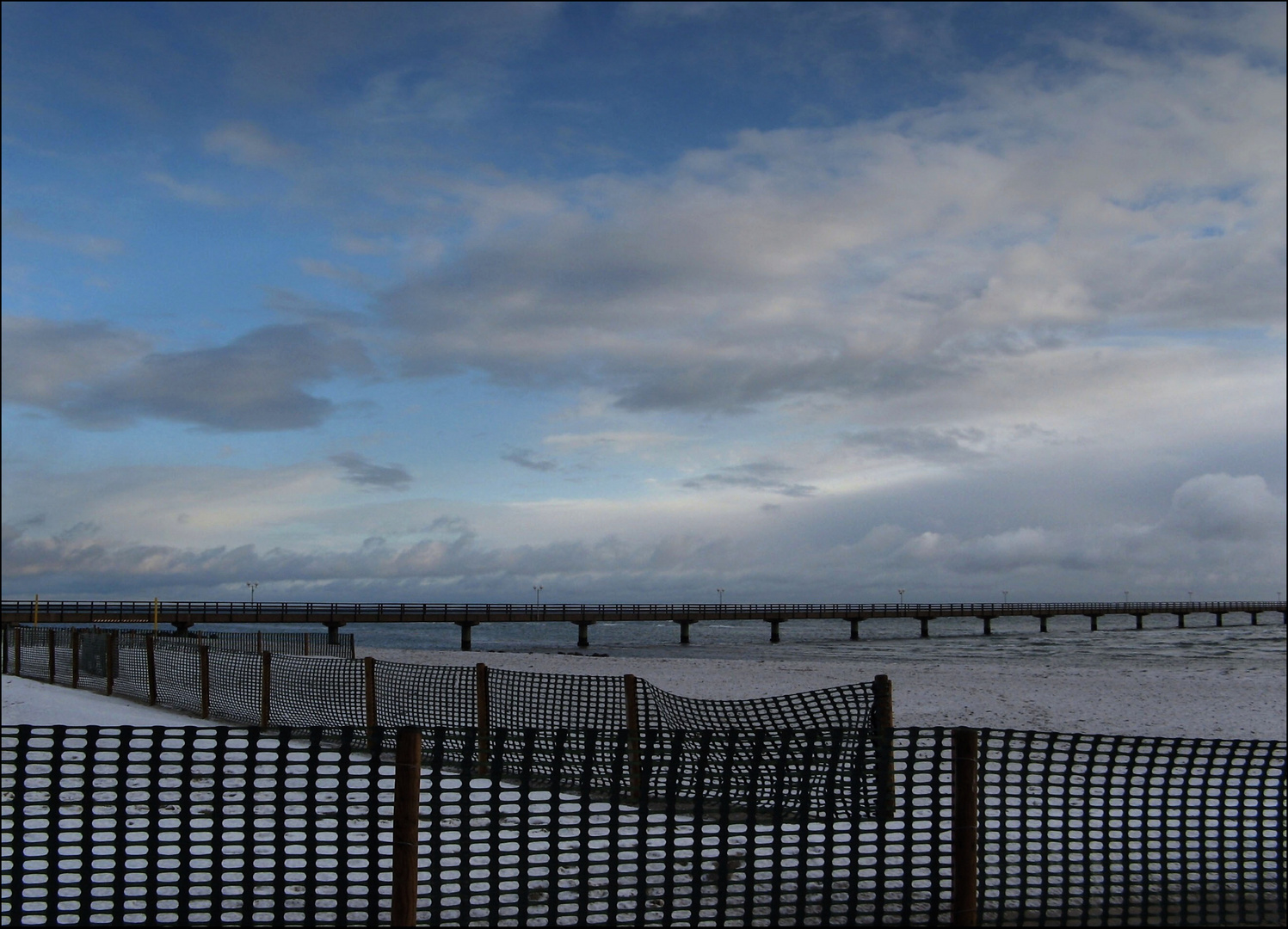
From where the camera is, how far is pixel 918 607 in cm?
10269

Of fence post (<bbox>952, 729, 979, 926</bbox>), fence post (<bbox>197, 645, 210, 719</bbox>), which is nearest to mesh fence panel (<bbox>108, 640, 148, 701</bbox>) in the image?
fence post (<bbox>197, 645, 210, 719</bbox>)

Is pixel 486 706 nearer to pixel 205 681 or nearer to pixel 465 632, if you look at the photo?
pixel 205 681

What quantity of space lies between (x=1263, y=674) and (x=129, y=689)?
133ft

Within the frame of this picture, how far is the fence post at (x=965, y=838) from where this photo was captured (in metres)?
6.43

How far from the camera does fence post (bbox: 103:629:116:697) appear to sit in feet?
72.6

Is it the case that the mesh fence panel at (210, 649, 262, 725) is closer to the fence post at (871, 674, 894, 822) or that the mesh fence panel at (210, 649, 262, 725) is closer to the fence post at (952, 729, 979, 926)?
the fence post at (871, 674, 894, 822)

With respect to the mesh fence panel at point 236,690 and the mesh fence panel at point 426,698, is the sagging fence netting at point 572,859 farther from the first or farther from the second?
the mesh fence panel at point 236,690

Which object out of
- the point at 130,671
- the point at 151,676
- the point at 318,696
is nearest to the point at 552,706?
the point at 318,696

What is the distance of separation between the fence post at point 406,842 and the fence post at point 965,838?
3403 millimetres

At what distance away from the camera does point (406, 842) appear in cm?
586

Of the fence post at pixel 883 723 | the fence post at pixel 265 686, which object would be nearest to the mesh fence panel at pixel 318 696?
the fence post at pixel 265 686

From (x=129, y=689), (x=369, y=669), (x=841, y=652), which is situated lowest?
(x=841, y=652)

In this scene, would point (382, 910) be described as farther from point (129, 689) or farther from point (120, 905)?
point (129, 689)

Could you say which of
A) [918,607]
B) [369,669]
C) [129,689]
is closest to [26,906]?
[369,669]
